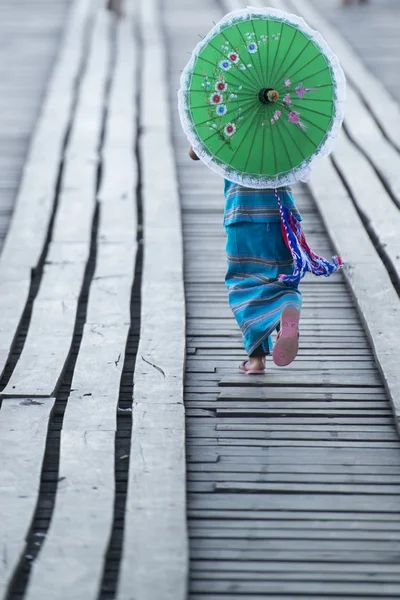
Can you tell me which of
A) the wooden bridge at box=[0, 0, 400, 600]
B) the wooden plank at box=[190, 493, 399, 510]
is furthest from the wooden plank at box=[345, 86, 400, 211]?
the wooden plank at box=[190, 493, 399, 510]

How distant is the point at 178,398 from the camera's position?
3689 millimetres

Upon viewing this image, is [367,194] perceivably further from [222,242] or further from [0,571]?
[0,571]

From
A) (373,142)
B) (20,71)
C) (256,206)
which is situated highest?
(256,206)

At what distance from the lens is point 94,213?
609 cm

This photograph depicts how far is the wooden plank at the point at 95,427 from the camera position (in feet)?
8.78

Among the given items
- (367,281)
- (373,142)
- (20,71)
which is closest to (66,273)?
(367,281)

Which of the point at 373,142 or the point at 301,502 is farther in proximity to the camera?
the point at 373,142

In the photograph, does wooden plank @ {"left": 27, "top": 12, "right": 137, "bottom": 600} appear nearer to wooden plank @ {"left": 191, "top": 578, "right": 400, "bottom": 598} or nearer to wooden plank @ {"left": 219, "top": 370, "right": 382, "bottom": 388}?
wooden plank @ {"left": 191, "top": 578, "right": 400, "bottom": 598}

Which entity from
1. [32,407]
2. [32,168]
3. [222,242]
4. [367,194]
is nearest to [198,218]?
[222,242]

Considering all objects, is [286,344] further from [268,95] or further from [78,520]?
[78,520]

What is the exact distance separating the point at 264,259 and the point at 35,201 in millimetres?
2666

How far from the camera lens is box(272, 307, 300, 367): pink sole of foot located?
3.76 m

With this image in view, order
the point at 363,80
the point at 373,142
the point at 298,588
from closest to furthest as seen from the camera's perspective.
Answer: the point at 298,588
the point at 373,142
the point at 363,80

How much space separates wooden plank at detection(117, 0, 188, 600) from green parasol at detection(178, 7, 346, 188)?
0.80 m
